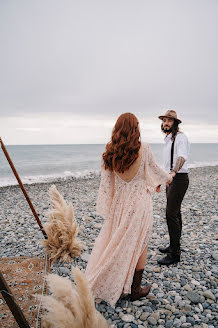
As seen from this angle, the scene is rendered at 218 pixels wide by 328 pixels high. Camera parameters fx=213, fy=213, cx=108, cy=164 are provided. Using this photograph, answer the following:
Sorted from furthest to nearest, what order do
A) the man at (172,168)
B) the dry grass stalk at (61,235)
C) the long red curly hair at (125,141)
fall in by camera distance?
the dry grass stalk at (61,235) → the man at (172,168) → the long red curly hair at (125,141)

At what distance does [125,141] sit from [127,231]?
122cm

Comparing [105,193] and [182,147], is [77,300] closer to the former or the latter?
[105,193]

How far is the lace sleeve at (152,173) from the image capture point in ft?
9.25

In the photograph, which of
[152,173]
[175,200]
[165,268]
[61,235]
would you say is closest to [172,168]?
[175,200]

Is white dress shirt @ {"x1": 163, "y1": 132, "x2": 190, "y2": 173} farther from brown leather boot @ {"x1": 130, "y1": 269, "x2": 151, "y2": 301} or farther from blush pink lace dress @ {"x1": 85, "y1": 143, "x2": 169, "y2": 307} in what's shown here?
brown leather boot @ {"x1": 130, "y1": 269, "x2": 151, "y2": 301}

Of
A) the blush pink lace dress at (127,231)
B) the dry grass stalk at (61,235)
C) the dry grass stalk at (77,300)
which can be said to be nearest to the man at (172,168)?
the blush pink lace dress at (127,231)

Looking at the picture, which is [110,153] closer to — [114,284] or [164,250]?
[114,284]

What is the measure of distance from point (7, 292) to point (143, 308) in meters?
1.99

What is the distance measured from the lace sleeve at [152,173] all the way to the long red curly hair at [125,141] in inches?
8.1

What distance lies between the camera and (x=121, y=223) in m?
2.93

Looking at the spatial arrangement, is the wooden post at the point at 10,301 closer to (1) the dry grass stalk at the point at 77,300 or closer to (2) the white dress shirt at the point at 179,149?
(1) the dry grass stalk at the point at 77,300

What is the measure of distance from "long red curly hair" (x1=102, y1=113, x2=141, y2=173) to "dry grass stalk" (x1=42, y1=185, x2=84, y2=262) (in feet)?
6.29

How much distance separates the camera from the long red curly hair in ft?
8.74

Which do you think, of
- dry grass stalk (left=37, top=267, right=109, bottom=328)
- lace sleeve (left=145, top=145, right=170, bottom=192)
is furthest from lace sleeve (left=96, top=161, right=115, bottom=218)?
dry grass stalk (left=37, top=267, right=109, bottom=328)
